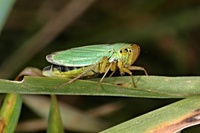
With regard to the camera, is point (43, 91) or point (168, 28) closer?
point (43, 91)

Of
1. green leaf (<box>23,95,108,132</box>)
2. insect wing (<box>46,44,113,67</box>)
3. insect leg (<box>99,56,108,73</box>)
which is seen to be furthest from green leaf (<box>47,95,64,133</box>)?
green leaf (<box>23,95,108,132</box>)

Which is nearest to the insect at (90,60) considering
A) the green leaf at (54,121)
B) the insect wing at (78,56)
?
the insect wing at (78,56)

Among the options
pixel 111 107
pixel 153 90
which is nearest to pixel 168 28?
pixel 111 107

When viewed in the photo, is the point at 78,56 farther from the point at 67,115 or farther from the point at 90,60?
the point at 67,115

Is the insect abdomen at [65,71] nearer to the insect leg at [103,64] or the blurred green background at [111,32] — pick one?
the insect leg at [103,64]

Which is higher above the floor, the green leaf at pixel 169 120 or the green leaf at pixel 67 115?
the green leaf at pixel 169 120

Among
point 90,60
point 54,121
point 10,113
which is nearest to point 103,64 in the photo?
point 90,60

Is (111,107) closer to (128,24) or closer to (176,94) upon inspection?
(128,24)
